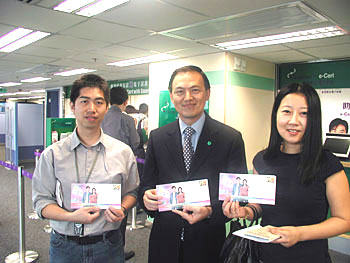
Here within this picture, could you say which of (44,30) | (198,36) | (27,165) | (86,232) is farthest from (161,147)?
(27,165)

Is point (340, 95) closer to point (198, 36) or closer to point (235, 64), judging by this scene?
point (235, 64)

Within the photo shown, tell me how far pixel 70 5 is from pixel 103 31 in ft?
2.77

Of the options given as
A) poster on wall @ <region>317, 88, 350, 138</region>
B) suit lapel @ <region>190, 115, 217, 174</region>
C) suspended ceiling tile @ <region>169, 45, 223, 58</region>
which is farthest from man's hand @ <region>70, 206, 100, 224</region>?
poster on wall @ <region>317, 88, 350, 138</region>

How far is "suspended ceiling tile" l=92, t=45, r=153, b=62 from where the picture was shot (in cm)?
461

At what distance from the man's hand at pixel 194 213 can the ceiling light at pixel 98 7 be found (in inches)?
79.4

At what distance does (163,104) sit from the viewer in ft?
17.3

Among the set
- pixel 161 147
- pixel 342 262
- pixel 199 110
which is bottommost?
pixel 342 262

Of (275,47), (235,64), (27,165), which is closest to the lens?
(275,47)

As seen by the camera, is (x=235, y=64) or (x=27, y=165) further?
(x=27, y=165)

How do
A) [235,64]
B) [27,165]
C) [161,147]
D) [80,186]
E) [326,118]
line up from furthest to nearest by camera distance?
[27,165], [326,118], [235,64], [161,147], [80,186]

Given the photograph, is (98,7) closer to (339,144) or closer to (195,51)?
(195,51)

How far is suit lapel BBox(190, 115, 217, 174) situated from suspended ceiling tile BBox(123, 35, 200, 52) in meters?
2.56

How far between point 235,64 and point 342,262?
2.94 meters

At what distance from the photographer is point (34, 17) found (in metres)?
3.18
